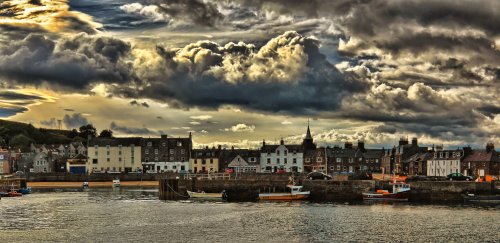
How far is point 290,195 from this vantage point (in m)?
93.6

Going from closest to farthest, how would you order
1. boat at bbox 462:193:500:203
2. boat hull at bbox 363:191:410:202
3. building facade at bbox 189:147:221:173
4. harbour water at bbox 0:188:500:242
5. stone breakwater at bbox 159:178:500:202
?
1. harbour water at bbox 0:188:500:242
2. boat at bbox 462:193:500:203
3. stone breakwater at bbox 159:178:500:202
4. boat hull at bbox 363:191:410:202
5. building facade at bbox 189:147:221:173

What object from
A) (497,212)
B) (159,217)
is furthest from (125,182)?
(497,212)

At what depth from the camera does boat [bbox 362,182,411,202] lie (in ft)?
293

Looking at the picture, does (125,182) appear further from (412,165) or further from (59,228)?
(59,228)

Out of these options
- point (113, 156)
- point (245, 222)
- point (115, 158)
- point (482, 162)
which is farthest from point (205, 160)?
point (245, 222)

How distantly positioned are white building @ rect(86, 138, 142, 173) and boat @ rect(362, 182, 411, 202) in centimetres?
8789

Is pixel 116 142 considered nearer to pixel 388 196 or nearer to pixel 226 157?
pixel 226 157

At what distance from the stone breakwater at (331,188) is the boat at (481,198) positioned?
107 centimetres

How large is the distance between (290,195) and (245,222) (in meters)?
30.5

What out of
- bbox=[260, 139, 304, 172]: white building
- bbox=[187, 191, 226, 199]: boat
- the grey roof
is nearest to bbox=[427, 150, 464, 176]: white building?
bbox=[260, 139, 304, 172]: white building

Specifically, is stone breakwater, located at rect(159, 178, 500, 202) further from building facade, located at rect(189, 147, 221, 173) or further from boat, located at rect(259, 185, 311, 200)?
building facade, located at rect(189, 147, 221, 173)

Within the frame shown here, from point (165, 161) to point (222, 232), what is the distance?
111 m

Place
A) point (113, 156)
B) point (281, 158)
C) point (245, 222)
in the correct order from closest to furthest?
point (245, 222) → point (281, 158) → point (113, 156)

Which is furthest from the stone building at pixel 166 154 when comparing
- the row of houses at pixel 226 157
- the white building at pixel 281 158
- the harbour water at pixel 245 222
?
the harbour water at pixel 245 222
